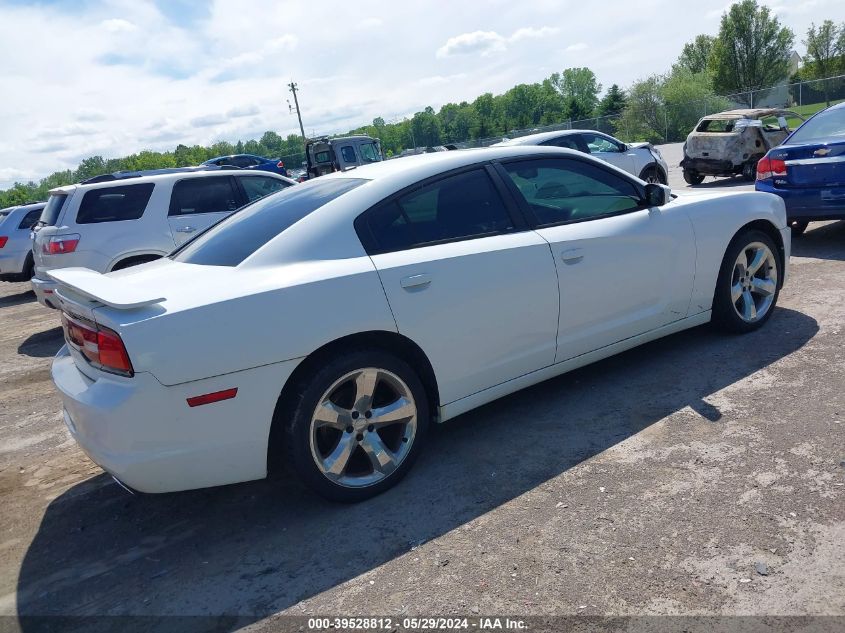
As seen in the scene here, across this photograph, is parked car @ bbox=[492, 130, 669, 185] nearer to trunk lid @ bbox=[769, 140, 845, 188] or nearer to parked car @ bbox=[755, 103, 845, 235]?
parked car @ bbox=[755, 103, 845, 235]

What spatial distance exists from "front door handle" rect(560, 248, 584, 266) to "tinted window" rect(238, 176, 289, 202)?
586 centimetres

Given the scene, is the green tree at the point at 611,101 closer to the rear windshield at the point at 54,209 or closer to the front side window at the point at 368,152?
the front side window at the point at 368,152

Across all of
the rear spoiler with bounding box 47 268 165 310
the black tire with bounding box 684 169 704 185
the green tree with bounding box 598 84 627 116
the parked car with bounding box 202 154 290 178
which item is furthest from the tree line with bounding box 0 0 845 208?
the rear spoiler with bounding box 47 268 165 310

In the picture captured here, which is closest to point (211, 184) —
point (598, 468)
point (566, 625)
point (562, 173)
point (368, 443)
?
point (562, 173)

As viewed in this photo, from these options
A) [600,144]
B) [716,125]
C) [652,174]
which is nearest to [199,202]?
[600,144]

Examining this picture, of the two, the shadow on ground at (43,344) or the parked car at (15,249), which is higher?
the parked car at (15,249)

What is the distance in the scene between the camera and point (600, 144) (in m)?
13.3

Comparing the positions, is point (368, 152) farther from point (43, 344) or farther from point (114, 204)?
point (43, 344)

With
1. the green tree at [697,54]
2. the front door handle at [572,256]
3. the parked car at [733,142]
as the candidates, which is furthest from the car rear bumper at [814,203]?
the green tree at [697,54]

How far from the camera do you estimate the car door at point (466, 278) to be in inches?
134

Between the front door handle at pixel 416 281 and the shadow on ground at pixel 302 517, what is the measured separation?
993 millimetres

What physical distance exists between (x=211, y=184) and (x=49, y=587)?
6.41 metres

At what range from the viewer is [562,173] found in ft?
14.3

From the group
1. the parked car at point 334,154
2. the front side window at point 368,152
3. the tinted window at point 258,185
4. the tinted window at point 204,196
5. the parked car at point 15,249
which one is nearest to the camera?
the tinted window at point 204,196
